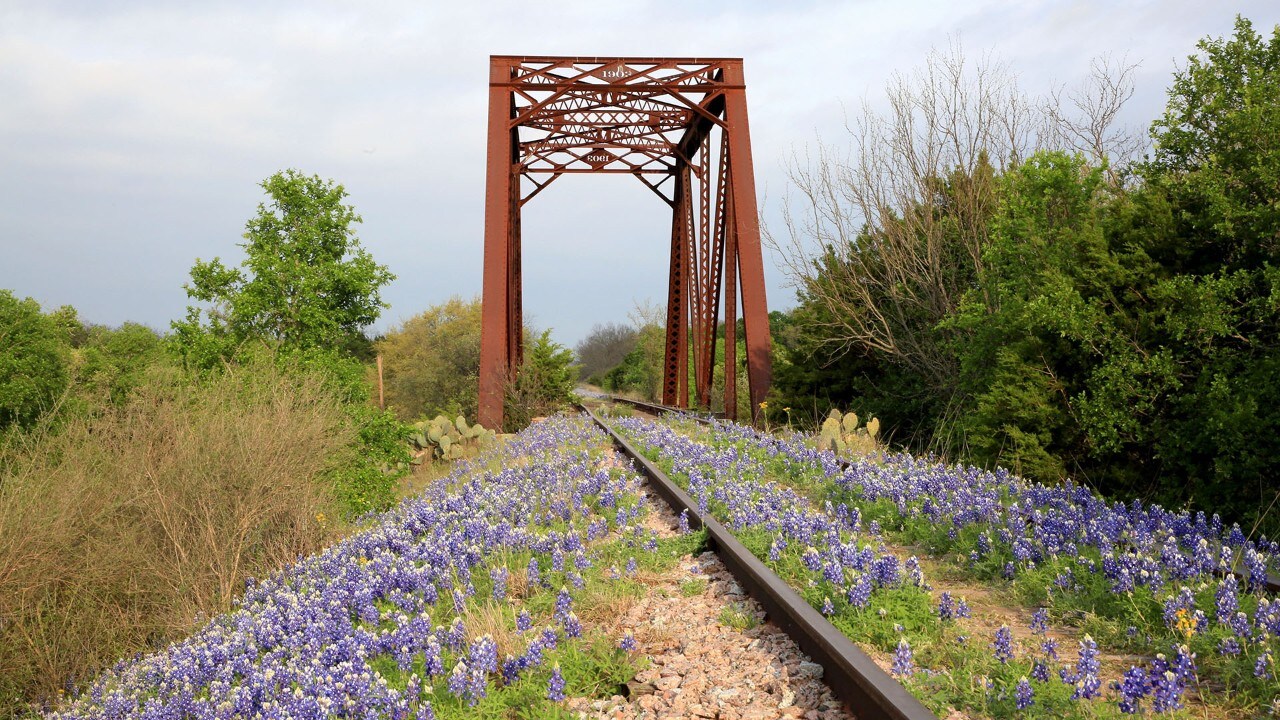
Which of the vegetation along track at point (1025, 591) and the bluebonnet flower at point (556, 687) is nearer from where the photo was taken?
the vegetation along track at point (1025, 591)

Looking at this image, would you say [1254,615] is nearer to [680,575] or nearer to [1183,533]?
[1183,533]

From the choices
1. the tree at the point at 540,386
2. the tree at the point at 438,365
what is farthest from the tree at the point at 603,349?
the tree at the point at 540,386

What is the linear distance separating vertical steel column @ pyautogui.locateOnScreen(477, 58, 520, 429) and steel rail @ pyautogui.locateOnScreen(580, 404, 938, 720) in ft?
46.7

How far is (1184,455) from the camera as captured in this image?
8.84m

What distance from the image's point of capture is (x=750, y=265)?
17891 mm

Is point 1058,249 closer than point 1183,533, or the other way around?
point 1183,533

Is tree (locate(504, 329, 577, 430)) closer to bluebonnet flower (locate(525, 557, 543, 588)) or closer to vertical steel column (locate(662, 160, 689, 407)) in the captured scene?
vertical steel column (locate(662, 160, 689, 407))

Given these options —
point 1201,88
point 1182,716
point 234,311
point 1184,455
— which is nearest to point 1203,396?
point 1184,455

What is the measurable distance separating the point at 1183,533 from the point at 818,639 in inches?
118

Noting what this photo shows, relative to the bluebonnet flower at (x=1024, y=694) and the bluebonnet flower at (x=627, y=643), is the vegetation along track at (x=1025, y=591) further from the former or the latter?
the bluebonnet flower at (x=627, y=643)

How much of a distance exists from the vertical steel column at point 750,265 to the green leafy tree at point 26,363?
24.6m

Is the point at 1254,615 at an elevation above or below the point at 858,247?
below

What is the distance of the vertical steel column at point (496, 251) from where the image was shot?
19.3m

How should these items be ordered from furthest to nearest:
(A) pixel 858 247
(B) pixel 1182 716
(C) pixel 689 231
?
(C) pixel 689 231 → (A) pixel 858 247 → (B) pixel 1182 716
